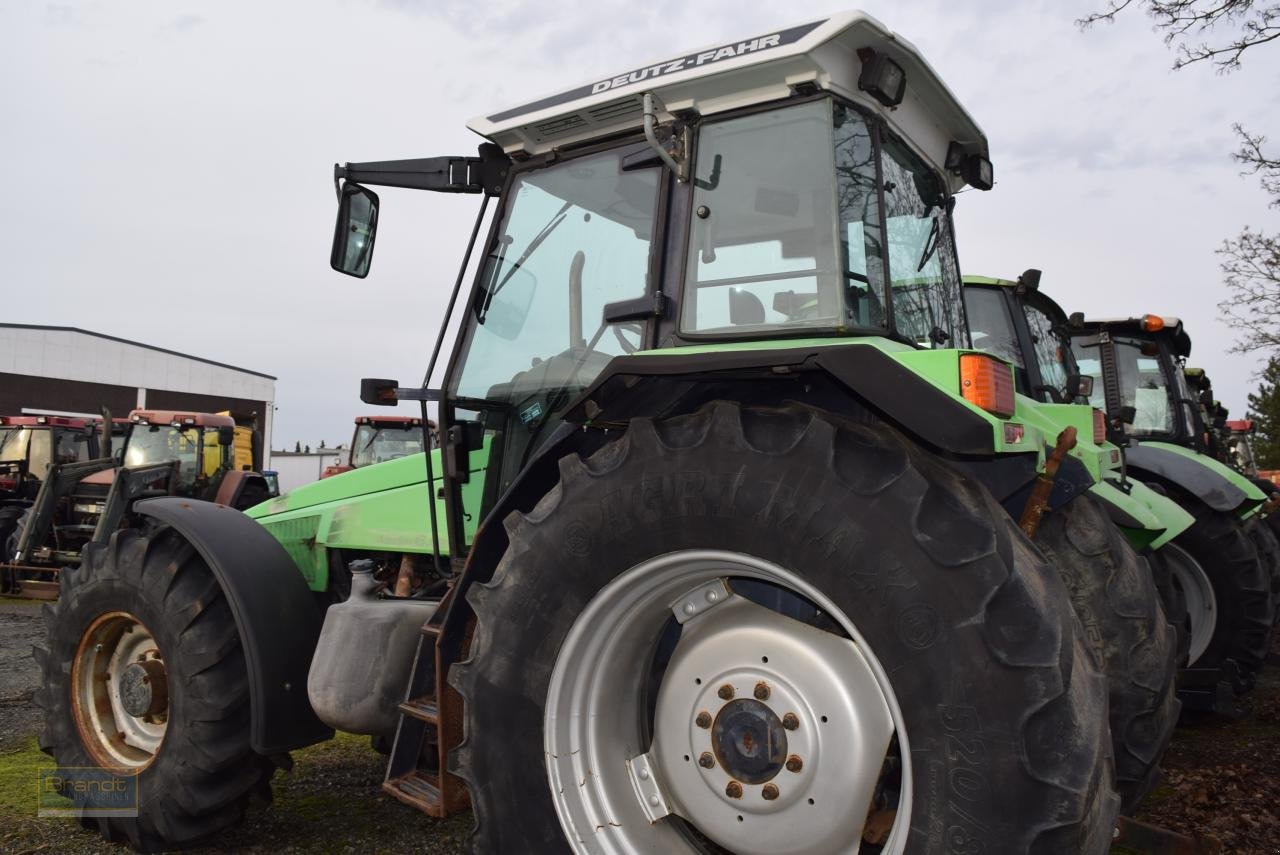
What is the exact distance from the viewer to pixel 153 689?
328 cm

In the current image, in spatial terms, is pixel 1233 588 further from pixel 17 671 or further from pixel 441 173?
pixel 17 671

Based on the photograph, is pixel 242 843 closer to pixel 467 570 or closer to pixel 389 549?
pixel 389 549

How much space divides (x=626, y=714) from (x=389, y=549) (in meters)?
1.54

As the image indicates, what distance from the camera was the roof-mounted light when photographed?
2539 mm

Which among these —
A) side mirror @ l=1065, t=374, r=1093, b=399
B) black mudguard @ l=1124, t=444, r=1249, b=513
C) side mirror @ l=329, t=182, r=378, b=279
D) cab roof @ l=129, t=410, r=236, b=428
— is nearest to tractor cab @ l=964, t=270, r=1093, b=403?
side mirror @ l=1065, t=374, r=1093, b=399

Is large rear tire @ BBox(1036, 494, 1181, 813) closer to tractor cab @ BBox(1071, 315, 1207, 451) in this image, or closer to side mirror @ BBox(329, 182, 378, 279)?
side mirror @ BBox(329, 182, 378, 279)

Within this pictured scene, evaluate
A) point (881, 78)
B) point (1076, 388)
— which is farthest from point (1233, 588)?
point (881, 78)

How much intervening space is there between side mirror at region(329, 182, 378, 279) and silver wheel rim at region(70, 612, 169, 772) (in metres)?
1.51

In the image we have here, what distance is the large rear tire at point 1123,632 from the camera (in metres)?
3.00

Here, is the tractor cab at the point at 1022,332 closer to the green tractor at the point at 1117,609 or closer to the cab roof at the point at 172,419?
the green tractor at the point at 1117,609

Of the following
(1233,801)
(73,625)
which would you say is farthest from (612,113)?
(1233,801)

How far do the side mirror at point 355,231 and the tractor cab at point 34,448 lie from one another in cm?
1299

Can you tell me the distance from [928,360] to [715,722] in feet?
3.24

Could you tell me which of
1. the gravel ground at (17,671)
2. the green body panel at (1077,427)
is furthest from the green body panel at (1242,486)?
the gravel ground at (17,671)
